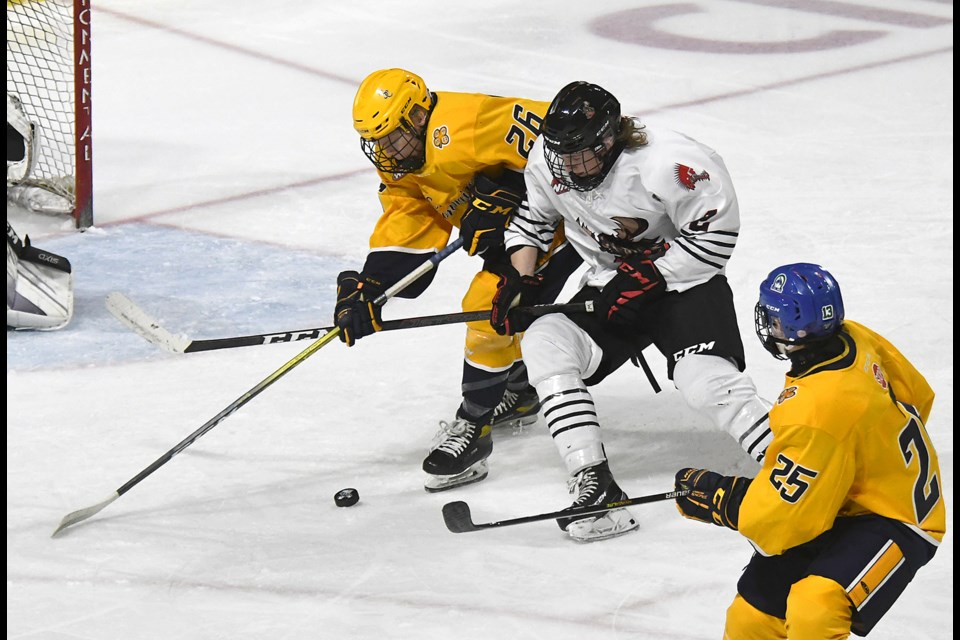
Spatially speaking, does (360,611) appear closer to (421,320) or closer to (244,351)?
(421,320)

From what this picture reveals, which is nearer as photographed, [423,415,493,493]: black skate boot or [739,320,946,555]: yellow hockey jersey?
[739,320,946,555]: yellow hockey jersey

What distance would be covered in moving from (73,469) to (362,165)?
2511 mm

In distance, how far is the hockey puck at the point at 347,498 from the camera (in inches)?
130

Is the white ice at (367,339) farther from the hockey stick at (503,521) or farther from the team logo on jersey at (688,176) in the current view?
the team logo on jersey at (688,176)

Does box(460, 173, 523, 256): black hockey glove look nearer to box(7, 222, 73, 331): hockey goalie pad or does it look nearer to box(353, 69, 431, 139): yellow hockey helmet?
box(353, 69, 431, 139): yellow hockey helmet

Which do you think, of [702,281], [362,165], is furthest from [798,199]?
[702,281]

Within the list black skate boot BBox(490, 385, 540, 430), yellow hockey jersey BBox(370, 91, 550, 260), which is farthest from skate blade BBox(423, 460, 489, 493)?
yellow hockey jersey BBox(370, 91, 550, 260)

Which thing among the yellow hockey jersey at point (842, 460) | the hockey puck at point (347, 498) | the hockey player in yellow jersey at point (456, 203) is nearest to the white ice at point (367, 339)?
the hockey puck at point (347, 498)

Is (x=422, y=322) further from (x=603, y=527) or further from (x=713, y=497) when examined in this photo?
(x=713, y=497)

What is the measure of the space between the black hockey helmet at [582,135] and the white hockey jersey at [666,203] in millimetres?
53

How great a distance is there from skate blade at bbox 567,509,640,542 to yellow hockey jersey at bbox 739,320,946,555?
773 millimetres

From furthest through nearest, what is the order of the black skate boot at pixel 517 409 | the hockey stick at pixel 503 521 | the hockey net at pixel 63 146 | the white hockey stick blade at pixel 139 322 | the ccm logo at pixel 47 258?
the hockey net at pixel 63 146
the ccm logo at pixel 47 258
the black skate boot at pixel 517 409
the white hockey stick blade at pixel 139 322
the hockey stick at pixel 503 521

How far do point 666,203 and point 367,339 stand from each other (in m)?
1.29

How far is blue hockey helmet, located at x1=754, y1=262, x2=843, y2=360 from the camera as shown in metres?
2.36
